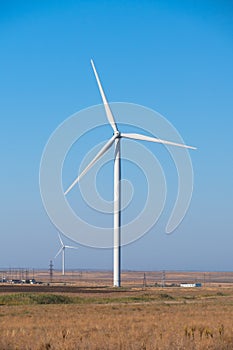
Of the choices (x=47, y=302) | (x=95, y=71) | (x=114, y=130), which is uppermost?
(x=95, y=71)

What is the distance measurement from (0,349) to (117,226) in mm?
73741

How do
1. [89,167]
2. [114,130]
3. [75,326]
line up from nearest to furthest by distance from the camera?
1. [75,326]
2. [89,167]
3. [114,130]

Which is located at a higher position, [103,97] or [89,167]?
[103,97]

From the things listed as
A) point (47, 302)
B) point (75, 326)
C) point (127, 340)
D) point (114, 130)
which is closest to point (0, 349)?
point (127, 340)

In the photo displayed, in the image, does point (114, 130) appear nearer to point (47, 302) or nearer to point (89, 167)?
point (89, 167)

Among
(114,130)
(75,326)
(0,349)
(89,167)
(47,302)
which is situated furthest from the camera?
(114,130)

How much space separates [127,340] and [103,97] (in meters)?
76.5

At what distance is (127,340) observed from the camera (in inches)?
846

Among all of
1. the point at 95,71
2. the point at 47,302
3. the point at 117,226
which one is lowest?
the point at 47,302

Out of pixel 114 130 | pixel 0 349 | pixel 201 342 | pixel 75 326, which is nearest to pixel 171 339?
pixel 201 342

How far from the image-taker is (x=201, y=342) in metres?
20.4

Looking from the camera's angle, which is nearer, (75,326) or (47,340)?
(47,340)

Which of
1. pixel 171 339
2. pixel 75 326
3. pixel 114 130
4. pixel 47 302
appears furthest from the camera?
pixel 114 130

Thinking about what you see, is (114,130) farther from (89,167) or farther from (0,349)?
(0,349)
